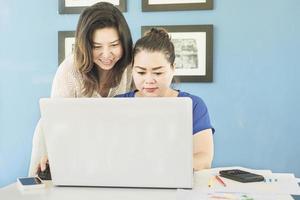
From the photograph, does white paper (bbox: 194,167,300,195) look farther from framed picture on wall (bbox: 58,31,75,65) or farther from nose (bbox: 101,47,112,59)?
framed picture on wall (bbox: 58,31,75,65)

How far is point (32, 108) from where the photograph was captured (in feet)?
9.46

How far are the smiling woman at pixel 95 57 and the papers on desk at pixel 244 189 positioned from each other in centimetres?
64

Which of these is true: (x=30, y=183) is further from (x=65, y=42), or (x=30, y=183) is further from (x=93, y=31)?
(x=65, y=42)

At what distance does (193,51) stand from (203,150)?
1.21 m

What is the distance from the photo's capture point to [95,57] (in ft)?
5.75

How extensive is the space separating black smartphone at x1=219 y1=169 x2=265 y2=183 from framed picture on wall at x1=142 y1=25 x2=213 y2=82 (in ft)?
4.37

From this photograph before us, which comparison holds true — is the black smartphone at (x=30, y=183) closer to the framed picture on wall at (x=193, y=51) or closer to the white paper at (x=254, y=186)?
the white paper at (x=254, y=186)

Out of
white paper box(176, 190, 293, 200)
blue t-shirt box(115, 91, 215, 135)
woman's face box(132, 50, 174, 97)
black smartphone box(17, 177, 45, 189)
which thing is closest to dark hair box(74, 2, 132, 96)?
woman's face box(132, 50, 174, 97)

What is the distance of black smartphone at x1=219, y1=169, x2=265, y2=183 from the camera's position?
4.20ft

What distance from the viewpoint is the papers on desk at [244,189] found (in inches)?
43.3

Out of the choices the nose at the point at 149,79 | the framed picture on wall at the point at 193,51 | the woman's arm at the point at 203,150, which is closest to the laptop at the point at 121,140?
the woman's arm at the point at 203,150

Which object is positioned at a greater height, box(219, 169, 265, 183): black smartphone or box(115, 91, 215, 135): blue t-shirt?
box(115, 91, 215, 135): blue t-shirt

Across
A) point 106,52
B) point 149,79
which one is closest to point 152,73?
point 149,79

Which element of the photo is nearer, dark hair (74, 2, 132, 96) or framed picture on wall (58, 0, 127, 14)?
dark hair (74, 2, 132, 96)
